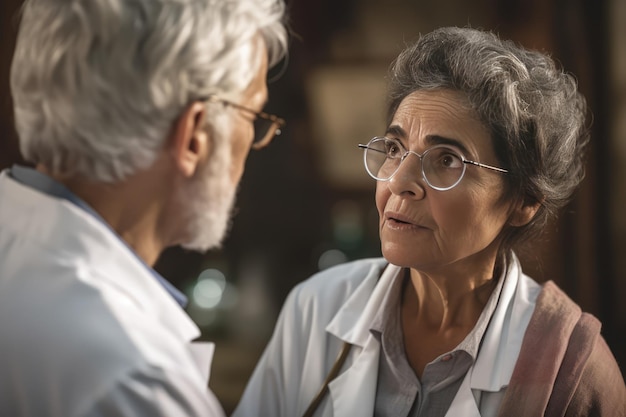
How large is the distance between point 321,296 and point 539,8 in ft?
8.45

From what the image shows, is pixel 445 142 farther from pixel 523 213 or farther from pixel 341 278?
pixel 341 278

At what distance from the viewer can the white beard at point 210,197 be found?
4.41 ft

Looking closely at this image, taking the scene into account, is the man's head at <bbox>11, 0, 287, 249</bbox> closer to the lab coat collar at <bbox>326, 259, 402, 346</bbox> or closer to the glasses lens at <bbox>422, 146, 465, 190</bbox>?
the glasses lens at <bbox>422, 146, 465, 190</bbox>

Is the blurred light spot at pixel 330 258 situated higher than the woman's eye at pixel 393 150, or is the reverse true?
the woman's eye at pixel 393 150

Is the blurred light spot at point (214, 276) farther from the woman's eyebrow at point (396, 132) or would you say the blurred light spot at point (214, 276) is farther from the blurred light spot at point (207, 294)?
the woman's eyebrow at point (396, 132)

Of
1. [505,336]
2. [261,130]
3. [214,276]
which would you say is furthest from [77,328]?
[214,276]

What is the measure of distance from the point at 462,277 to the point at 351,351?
1.11ft

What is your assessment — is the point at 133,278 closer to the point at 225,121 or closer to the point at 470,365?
the point at 225,121

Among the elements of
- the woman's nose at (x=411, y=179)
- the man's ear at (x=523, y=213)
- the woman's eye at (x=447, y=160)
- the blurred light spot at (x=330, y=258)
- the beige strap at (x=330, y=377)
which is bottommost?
the blurred light spot at (x=330, y=258)

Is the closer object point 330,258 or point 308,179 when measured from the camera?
point 330,258

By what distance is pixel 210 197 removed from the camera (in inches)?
53.8

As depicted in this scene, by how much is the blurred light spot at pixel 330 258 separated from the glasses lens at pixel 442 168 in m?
3.96

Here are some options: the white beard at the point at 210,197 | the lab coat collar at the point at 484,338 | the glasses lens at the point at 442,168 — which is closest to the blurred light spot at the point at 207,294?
the lab coat collar at the point at 484,338

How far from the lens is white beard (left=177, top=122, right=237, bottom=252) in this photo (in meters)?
1.34
